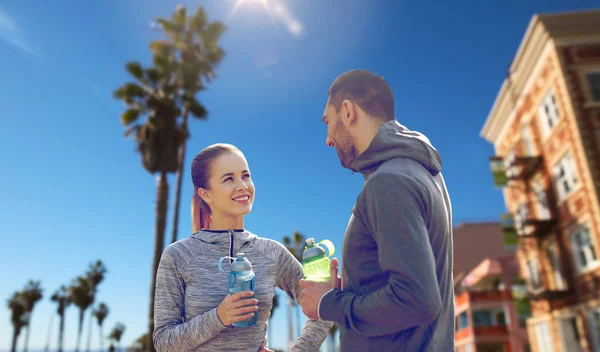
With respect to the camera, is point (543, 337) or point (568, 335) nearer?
point (568, 335)

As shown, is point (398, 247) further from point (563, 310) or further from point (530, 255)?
point (530, 255)

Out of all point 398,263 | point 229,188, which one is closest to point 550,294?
point 229,188

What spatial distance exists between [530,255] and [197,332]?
89.2 ft

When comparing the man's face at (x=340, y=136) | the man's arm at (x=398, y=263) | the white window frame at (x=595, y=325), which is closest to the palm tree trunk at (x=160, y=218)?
the man's face at (x=340, y=136)

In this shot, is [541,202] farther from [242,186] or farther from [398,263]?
[398,263]

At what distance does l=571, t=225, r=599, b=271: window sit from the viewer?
62.9 feet

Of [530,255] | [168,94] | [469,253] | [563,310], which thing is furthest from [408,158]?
[469,253]

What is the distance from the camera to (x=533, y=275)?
82.4ft

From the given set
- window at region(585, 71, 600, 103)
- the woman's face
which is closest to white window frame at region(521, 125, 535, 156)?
window at region(585, 71, 600, 103)

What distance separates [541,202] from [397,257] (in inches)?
959

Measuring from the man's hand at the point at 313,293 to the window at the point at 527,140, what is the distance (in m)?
25.5

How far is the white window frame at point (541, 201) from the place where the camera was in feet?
74.7

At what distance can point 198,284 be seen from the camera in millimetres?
2467

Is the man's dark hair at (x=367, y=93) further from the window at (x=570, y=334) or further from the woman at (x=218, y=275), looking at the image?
the window at (x=570, y=334)
